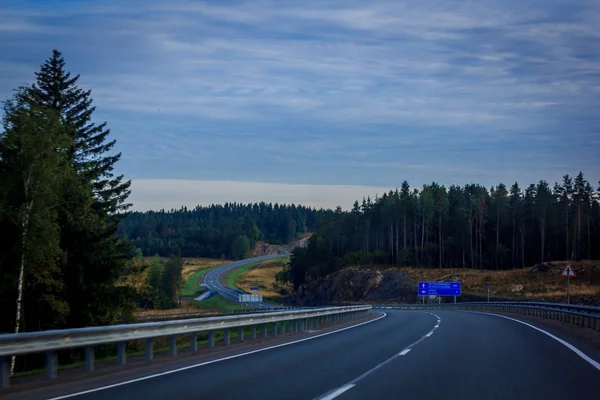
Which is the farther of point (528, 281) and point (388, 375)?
point (528, 281)

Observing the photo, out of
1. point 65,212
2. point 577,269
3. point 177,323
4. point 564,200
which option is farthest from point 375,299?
point 177,323

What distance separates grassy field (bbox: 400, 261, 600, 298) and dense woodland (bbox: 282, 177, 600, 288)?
48.1 feet

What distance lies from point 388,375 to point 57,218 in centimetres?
2814

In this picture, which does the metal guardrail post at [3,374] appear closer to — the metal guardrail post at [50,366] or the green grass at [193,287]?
the metal guardrail post at [50,366]

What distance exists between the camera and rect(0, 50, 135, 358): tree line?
34.7m

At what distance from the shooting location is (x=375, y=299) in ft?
378

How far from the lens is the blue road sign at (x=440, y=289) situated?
310 feet

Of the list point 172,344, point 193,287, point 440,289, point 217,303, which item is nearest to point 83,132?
point 172,344

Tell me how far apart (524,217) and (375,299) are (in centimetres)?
3592

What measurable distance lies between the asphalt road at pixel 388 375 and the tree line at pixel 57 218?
17.7 metres

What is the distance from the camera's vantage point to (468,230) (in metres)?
139

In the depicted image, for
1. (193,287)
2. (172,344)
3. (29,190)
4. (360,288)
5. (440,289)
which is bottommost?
(193,287)

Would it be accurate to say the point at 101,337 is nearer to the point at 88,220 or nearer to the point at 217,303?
the point at 88,220

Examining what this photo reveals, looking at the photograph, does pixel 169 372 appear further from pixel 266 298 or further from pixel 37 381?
pixel 266 298
